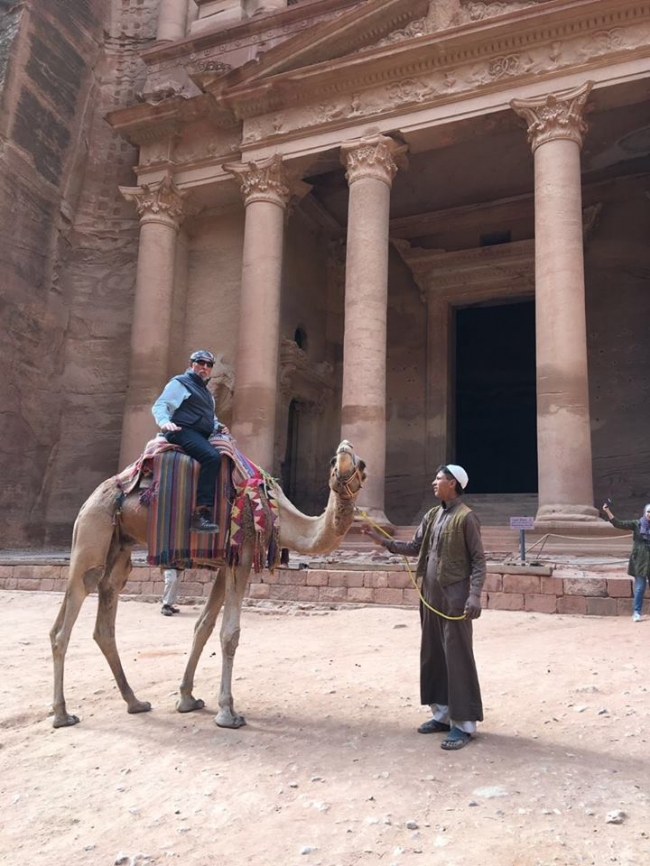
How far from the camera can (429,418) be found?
21.5 meters

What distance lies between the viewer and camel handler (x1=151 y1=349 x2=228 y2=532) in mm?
5570

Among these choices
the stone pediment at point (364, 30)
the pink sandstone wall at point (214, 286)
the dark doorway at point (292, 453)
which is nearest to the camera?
the stone pediment at point (364, 30)

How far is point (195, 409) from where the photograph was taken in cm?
591

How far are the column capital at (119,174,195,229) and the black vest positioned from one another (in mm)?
14222

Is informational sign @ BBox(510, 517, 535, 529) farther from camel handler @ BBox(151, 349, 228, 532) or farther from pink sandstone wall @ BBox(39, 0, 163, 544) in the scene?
pink sandstone wall @ BBox(39, 0, 163, 544)

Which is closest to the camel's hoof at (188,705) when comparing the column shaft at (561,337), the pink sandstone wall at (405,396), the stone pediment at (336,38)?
the column shaft at (561,337)

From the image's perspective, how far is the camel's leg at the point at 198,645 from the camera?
555 centimetres

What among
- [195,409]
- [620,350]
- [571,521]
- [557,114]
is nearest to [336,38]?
[557,114]

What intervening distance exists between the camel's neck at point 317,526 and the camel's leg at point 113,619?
1423 mm

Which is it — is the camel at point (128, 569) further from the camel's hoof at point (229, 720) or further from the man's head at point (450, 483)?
the man's head at point (450, 483)

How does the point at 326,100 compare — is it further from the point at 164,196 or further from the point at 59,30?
the point at 59,30

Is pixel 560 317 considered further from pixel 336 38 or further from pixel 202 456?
pixel 202 456

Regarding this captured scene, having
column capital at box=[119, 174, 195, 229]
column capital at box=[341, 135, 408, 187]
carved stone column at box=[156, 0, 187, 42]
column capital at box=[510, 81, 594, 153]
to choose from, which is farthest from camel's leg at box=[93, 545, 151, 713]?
carved stone column at box=[156, 0, 187, 42]

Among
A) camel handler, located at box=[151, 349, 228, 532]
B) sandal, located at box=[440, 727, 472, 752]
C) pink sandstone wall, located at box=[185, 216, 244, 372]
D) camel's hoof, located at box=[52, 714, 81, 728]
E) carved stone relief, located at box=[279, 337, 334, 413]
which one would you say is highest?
pink sandstone wall, located at box=[185, 216, 244, 372]
